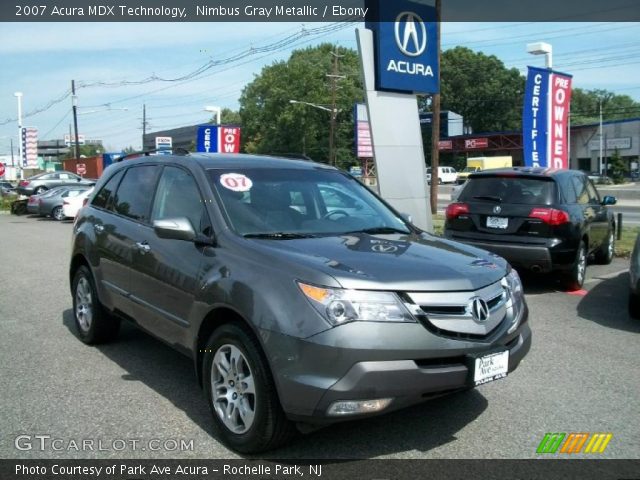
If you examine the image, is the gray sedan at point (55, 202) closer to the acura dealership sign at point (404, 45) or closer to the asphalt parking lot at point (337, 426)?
the acura dealership sign at point (404, 45)

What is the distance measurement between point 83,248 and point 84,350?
3.13ft

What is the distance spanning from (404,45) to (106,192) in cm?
706

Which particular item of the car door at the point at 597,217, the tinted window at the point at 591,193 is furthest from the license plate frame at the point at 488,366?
the tinted window at the point at 591,193

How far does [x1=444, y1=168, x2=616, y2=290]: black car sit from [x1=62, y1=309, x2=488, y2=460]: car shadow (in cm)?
412

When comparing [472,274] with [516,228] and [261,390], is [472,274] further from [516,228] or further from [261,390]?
[516,228]

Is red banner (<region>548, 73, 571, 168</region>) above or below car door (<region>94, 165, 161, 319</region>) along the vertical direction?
above

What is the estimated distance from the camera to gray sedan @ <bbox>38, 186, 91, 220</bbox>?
24.9 meters

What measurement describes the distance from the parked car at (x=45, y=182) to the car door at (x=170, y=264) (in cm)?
2892

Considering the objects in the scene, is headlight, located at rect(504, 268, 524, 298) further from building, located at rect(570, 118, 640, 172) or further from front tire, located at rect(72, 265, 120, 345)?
building, located at rect(570, 118, 640, 172)

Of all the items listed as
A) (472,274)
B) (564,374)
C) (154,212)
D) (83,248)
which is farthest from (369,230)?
(83,248)

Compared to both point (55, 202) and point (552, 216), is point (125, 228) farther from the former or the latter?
point (55, 202)

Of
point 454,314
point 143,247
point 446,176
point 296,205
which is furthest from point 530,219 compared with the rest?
point 446,176

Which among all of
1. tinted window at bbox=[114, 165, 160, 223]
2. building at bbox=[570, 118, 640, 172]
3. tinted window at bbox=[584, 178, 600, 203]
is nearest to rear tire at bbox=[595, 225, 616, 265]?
tinted window at bbox=[584, 178, 600, 203]

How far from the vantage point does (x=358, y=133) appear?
108ft
